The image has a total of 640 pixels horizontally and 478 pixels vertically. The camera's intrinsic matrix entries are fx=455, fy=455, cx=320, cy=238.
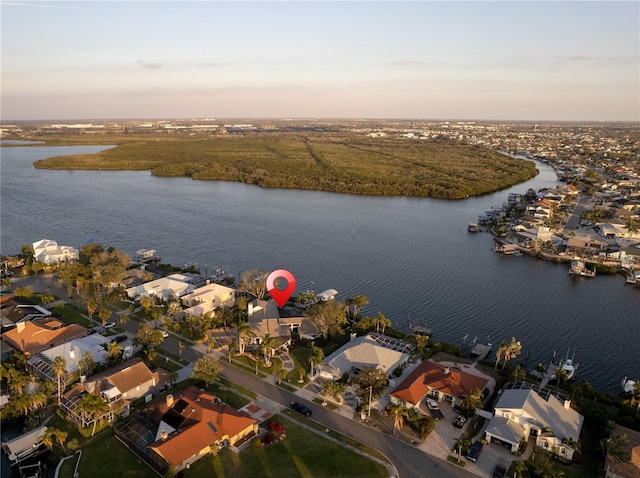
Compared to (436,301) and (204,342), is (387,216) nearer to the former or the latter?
(436,301)

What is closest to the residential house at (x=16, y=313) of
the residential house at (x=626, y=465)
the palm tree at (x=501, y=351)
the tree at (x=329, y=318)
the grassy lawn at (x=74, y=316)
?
the grassy lawn at (x=74, y=316)

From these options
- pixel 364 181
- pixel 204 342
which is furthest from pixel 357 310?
pixel 364 181

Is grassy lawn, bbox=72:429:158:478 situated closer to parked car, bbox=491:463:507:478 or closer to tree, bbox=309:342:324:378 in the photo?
tree, bbox=309:342:324:378

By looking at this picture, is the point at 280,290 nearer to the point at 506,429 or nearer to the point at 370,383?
the point at 370,383

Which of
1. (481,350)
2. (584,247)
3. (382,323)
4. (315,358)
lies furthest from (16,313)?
(584,247)

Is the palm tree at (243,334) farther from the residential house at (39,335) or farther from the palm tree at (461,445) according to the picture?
the palm tree at (461,445)

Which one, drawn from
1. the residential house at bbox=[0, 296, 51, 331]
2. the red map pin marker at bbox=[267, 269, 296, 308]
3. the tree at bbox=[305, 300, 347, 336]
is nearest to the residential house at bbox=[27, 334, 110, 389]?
the residential house at bbox=[0, 296, 51, 331]
